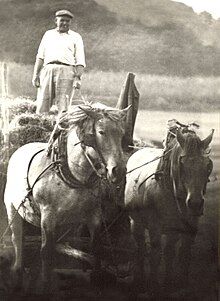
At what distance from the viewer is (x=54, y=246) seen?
4512mm

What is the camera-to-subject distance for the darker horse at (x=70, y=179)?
14.3ft

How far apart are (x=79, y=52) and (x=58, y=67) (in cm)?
20

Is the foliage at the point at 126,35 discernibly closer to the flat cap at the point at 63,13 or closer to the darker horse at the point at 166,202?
the flat cap at the point at 63,13

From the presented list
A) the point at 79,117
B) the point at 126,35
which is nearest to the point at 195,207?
the point at 79,117

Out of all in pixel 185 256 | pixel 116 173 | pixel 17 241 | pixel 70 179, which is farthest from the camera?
pixel 185 256

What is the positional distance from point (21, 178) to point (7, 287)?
0.81m

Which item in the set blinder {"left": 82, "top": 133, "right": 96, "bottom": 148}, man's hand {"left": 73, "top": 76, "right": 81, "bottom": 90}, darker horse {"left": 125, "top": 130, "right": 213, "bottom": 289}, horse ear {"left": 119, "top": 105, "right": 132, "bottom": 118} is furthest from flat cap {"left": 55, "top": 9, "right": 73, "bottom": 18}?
darker horse {"left": 125, "top": 130, "right": 213, "bottom": 289}

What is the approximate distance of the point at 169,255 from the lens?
4648 millimetres

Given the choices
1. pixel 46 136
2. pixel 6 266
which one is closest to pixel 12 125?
pixel 46 136

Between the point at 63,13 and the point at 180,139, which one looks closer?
the point at 180,139

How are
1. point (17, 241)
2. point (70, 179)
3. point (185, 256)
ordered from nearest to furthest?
point (70, 179) → point (17, 241) → point (185, 256)

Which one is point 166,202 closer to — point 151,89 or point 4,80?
point 151,89

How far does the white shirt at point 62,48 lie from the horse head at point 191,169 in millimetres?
967

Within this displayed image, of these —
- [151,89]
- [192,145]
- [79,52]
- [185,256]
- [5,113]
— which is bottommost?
[185,256]
